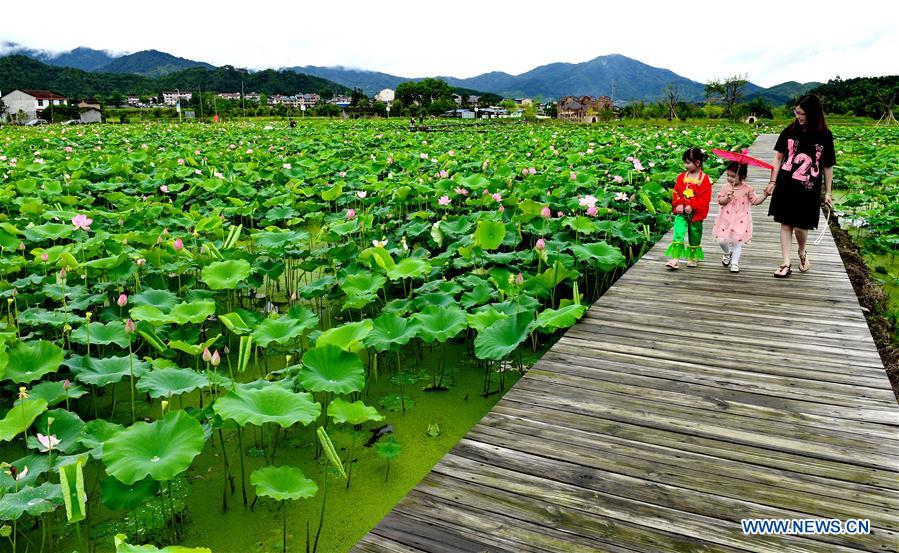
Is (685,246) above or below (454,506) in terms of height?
above

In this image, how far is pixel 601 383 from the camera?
2.49 meters

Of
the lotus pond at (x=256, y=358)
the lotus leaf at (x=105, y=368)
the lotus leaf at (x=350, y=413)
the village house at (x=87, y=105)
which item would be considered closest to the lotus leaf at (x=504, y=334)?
the lotus pond at (x=256, y=358)

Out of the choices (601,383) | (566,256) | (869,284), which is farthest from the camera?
(869,284)

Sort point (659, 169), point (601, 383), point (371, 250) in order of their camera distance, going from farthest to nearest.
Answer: point (659, 169), point (371, 250), point (601, 383)

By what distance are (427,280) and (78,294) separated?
1961mm

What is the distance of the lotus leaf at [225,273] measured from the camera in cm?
328

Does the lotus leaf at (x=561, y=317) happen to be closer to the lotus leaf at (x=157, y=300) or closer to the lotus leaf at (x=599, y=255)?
the lotus leaf at (x=599, y=255)

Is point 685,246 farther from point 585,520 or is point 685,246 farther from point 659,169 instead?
point 659,169

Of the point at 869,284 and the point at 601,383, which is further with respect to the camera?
the point at 869,284

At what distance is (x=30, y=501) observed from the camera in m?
1.70

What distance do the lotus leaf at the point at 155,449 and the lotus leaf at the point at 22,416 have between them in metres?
0.44

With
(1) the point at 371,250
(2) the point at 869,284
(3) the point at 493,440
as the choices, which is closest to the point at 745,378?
(3) the point at 493,440

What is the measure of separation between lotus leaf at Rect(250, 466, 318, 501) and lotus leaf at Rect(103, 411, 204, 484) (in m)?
0.21

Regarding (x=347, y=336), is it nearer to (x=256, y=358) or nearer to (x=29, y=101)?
(x=256, y=358)
